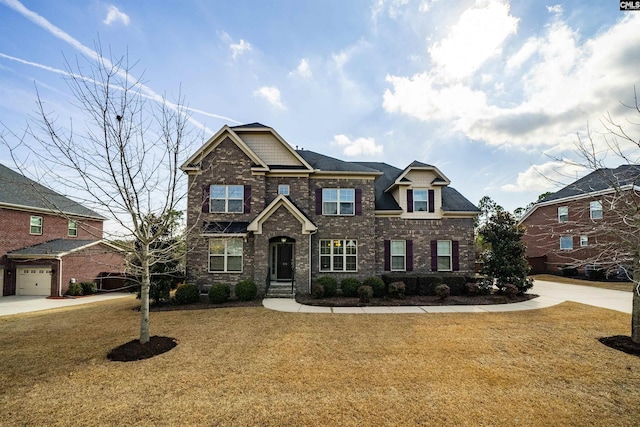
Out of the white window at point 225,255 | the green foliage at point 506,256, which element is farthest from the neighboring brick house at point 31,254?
the green foliage at point 506,256

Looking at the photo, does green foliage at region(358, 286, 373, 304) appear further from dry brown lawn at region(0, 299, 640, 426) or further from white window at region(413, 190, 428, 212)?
white window at region(413, 190, 428, 212)

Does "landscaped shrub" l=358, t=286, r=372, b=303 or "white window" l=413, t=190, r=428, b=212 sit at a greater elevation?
"white window" l=413, t=190, r=428, b=212

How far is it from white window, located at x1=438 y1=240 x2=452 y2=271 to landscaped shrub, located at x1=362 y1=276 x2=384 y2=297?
4.91 metres

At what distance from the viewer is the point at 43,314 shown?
41.1 ft

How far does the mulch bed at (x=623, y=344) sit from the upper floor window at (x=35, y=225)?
31151mm

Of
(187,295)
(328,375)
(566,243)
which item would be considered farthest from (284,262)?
(566,243)

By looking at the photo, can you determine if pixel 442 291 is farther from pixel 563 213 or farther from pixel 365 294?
pixel 563 213

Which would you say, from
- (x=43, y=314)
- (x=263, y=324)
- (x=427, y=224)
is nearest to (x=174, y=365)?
(x=263, y=324)

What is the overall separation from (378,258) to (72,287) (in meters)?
20.3

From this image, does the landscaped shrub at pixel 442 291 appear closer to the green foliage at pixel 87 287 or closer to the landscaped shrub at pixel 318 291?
the landscaped shrub at pixel 318 291

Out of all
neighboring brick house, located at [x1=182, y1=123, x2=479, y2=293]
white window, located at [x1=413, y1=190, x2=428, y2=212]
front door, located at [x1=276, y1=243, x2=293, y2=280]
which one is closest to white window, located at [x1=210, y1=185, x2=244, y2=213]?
neighboring brick house, located at [x1=182, y1=123, x2=479, y2=293]

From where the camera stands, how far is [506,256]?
50.6 feet

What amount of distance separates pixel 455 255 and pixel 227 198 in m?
13.9

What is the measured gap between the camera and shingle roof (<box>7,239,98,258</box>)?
1878cm
